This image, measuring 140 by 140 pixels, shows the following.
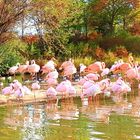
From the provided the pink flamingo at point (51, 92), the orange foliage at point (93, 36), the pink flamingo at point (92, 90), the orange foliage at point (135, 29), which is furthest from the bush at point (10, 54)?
the orange foliage at point (135, 29)

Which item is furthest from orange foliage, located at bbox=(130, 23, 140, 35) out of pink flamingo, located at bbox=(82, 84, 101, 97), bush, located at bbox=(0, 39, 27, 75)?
pink flamingo, located at bbox=(82, 84, 101, 97)

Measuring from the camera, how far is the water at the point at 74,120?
8516 millimetres

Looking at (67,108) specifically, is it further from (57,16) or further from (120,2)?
(120,2)

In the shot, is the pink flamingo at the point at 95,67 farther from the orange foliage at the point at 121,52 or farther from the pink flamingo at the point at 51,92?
the orange foliage at the point at 121,52

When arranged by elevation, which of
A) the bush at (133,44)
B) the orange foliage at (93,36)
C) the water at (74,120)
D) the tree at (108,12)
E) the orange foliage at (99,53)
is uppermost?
the tree at (108,12)

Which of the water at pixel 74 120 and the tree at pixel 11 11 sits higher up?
the tree at pixel 11 11

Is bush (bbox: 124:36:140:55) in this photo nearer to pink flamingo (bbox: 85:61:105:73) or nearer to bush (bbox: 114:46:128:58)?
bush (bbox: 114:46:128:58)

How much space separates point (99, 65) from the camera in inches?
682

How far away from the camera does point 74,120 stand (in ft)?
33.0

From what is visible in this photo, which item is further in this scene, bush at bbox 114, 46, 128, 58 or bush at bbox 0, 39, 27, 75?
bush at bbox 114, 46, 128, 58

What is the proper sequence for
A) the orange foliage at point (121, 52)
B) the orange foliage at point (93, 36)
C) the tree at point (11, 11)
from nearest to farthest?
the tree at point (11, 11) < the orange foliage at point (121, 52) < the orange foliage at point (93, 36)

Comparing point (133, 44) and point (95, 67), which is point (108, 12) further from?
point (95, 67)

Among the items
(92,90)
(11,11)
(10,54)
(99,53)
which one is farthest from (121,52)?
(92,90)

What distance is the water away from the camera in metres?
8.52
